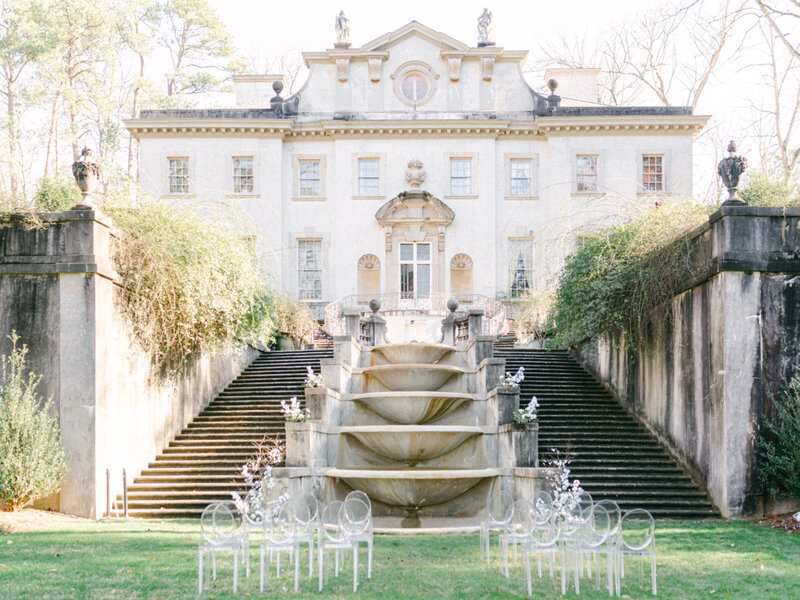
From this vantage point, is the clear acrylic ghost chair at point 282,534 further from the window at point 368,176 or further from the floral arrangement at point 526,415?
the window at point 368,176

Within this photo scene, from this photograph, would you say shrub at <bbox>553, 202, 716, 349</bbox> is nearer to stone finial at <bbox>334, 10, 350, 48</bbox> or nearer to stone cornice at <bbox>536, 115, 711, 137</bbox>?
stone cornice at <bbox>536, 115, 711, 137</bbox>

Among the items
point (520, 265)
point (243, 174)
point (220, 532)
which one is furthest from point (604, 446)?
point (243, 174)

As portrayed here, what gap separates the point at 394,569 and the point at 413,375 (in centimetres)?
814

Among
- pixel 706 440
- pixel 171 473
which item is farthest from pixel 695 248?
pixel 171 473

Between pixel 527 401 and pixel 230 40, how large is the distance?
26.5m

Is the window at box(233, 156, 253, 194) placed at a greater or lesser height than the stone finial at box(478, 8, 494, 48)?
lesser

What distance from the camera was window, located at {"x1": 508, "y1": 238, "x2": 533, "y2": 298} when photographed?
30.9m

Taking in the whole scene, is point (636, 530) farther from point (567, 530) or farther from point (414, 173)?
point (414, 173)

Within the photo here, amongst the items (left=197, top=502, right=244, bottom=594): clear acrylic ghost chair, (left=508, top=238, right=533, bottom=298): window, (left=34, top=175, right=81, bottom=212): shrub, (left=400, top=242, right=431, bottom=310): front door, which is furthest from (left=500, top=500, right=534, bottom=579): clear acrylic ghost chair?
(left=400, top=242, right=431, bottom=310): front door

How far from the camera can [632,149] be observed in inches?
1239

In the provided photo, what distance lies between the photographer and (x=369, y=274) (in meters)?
31.7

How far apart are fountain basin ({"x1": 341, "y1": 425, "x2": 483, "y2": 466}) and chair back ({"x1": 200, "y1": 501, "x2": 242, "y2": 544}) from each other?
591 cm

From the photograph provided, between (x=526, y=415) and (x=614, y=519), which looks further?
(x=526, y=415)

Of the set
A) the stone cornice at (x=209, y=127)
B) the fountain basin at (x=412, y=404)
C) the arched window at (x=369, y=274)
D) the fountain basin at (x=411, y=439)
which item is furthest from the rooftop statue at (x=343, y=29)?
the fountain basin at (x=411, y=439)
